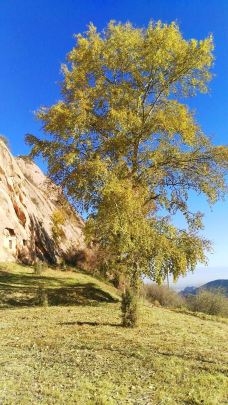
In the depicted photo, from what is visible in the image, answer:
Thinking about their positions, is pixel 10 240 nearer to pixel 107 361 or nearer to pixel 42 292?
pixel 42 292

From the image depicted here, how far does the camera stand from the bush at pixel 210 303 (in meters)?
47.1

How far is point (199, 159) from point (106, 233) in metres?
5.96

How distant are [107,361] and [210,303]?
40.7 m

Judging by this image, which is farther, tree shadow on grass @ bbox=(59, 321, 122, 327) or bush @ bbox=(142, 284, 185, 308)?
bush @ bbox=(142, 284, 185, 308)

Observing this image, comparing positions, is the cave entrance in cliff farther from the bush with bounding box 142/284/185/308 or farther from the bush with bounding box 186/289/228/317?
the bush with bounding box 186/289/228/317

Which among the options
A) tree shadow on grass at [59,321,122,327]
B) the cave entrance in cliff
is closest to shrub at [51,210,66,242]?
the cave entrance in cliff

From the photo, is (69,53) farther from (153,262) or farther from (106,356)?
(106,356)

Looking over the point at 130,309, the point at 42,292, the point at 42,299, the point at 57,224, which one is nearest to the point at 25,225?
the point at 57,224

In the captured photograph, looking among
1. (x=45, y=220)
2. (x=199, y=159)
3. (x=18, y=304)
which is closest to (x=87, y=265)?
(x=45, y=220)

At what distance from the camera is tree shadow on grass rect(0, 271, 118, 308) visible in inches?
798

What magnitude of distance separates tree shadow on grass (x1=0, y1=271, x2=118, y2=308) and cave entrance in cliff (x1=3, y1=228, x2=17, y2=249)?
536 centimetres

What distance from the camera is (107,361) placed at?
998 cm

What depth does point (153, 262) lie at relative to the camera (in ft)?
58.2

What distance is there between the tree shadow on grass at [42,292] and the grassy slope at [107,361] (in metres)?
3.51
